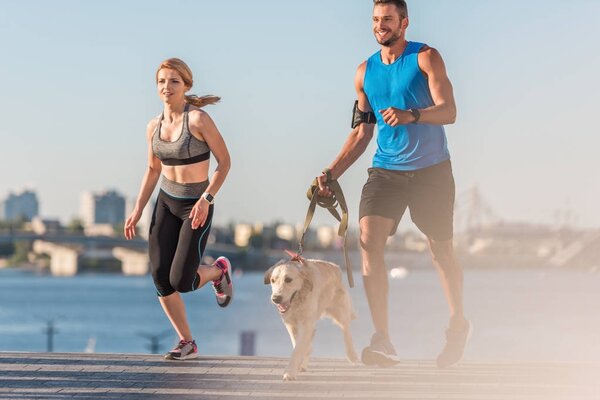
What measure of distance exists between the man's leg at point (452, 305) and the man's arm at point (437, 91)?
0.76 meters

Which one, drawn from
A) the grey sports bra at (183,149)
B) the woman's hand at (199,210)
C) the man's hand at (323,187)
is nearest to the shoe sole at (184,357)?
the woman's hand at (199,210)

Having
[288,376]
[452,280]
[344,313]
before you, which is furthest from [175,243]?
[452,280]

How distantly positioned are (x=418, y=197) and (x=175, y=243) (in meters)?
1.44

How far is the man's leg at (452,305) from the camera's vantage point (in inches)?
263

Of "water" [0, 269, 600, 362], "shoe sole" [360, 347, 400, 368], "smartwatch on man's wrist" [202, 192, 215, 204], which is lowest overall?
"water" [0, 269, 600, 362]

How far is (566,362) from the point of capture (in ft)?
24.0

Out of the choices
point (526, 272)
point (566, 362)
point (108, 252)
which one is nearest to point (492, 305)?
point (526, 272)

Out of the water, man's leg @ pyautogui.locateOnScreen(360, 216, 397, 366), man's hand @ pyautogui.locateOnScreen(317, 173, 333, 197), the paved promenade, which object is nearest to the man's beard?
man's hand @ pyautogui.locateOnScreen(317, 173, 333, 197)

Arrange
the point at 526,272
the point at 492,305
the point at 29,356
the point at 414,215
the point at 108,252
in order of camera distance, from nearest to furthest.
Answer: the point at 414,215
the point at 29,356
the point at 492,305
the point at 526,272
the point at 108,252

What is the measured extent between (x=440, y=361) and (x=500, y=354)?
73.0 meters

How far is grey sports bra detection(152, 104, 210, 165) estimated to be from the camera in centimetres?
692

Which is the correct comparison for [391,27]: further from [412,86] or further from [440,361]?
[440,361]

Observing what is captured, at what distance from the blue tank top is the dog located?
0.63m

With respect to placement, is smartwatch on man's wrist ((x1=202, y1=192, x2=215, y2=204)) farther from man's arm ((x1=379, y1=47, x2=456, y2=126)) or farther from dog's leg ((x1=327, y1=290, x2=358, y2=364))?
man's arm ((x1=379, y1=47, x2=456, y2=126))
